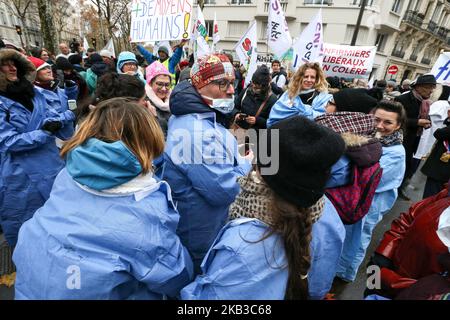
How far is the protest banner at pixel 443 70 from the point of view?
4527mm

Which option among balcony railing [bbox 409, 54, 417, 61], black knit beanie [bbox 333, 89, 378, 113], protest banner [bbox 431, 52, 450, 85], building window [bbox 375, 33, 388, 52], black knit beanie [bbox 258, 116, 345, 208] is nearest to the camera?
black knit beanie [bbox 258, 116, 345, 208]

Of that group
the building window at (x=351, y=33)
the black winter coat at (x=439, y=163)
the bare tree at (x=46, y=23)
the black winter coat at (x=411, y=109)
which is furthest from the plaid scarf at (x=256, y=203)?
the building window at (x=351, y=33)

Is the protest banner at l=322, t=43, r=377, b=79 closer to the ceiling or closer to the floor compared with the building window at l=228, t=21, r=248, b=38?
closer to the floor

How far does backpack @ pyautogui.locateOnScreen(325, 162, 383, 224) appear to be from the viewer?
185 cm

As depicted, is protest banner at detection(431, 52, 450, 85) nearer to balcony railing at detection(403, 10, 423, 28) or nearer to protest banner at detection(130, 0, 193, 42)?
protest banner at detection(130, 0, 193, 42)

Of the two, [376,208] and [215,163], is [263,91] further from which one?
[215,163]

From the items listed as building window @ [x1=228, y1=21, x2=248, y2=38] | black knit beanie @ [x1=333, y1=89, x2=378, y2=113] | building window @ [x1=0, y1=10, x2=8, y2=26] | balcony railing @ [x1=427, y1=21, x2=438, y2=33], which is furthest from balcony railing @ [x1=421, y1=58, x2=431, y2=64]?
building window @ [x1=0, y1=10, x2=8, y2=26]

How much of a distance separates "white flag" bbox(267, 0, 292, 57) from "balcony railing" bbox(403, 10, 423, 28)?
28.2 m

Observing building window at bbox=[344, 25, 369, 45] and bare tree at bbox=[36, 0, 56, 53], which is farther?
building window at bbox=[344, 25, 369, 45]

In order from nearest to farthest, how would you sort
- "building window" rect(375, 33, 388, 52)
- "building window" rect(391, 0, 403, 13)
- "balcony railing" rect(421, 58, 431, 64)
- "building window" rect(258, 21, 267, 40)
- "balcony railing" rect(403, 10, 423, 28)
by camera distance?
"building window" rect(391, 0, 403, 13) < "building window" rect(375, 33, 388, 52) < "building window" rect(258, 21, 267, 40) < "balcony railing" rect(403, 10, 423, 28) < "balcony railing" rect(421, 58, 431, 64)

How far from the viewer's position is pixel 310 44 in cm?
548

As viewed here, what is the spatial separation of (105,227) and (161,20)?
167 inches

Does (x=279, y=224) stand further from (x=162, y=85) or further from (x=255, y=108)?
(x=255, y=108)

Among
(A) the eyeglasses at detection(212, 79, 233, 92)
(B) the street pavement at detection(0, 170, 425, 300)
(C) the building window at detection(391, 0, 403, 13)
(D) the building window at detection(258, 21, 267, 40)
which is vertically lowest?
(B) the street pavement at detection(0, 170, 425, 300)
